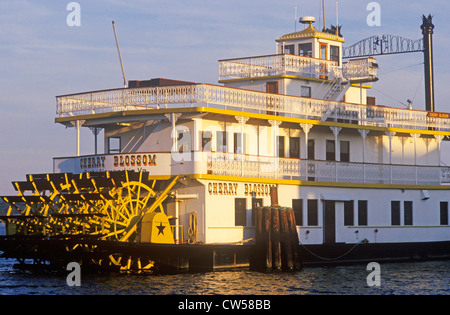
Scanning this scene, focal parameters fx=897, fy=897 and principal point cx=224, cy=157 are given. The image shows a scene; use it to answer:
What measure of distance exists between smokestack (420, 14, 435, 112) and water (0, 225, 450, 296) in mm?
13860

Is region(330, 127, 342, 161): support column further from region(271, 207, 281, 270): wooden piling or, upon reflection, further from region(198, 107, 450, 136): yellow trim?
region(271, 207, 281, 270): wooden piling

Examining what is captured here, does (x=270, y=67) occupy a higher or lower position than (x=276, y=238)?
higher

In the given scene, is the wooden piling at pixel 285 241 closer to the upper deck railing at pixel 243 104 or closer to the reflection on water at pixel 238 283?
the reflection on water at pixel 238 283

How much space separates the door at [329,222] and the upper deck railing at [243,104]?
3354mm

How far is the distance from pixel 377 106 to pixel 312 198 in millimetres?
5505

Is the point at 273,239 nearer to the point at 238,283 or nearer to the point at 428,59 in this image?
the point at 238,283

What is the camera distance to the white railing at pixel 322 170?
30091 millimetres

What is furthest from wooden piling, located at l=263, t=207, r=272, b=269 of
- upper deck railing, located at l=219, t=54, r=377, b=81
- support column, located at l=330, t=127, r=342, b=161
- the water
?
upper deck railing, located at l=219, t=54, r=377, b=81

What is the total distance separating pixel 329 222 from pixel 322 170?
76.4 inches

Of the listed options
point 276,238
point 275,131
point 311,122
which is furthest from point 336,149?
point 276,238

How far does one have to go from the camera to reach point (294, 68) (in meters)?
34.8

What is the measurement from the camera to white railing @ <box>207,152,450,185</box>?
98.7 ft
